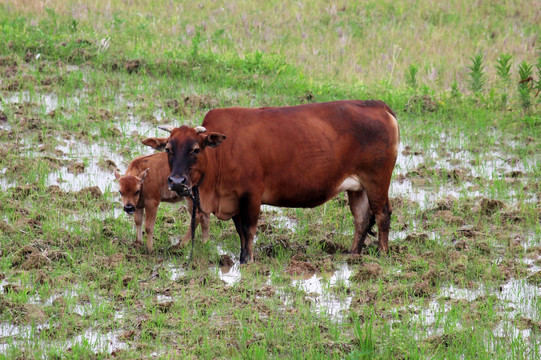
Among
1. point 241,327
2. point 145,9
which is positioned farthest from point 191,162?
point 145,9

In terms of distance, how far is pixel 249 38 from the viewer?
1570 centimetres

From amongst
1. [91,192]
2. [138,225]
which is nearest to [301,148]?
[138,225]

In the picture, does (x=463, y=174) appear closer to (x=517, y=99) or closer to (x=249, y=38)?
(x=517, y=99)

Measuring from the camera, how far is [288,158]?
823 cm

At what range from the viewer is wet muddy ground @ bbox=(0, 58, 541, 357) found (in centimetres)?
649

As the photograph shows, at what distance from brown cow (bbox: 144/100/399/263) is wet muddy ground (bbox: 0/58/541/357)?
47cm

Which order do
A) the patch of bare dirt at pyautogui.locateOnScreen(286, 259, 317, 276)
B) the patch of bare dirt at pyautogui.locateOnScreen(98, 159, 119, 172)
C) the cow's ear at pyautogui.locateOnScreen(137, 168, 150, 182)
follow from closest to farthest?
the patch of bare dirt at pyautogui.locateOnScreen(286, 259, 317, 276)
the cow's ear at pyautogui.locateOnScreen(137, 168, 150, 182)
the patch of bare dirt at pyautogui.locateOnScreen(98, 159, 119, 172)

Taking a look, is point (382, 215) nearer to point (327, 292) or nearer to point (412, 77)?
point (327, 292)

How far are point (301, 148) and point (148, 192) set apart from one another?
1596mm

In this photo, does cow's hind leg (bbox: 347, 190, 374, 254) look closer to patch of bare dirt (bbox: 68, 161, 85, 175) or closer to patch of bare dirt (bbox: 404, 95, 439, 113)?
patch of bare dirt (bbox: 68, 161, 85, 175)

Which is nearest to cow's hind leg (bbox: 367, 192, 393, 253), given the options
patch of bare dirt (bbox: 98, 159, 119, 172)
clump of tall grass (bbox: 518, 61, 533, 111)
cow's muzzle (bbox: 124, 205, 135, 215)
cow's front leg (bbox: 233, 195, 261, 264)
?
cow's front leg (bbox: 233, 195, 261, 264)

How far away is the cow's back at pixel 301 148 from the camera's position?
8.08 meters

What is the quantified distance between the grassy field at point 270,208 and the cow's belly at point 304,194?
47 centimetres

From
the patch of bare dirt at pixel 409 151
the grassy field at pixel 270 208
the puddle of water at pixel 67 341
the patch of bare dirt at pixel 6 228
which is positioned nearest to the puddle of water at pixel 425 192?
the grassy field at pixel 270 208
